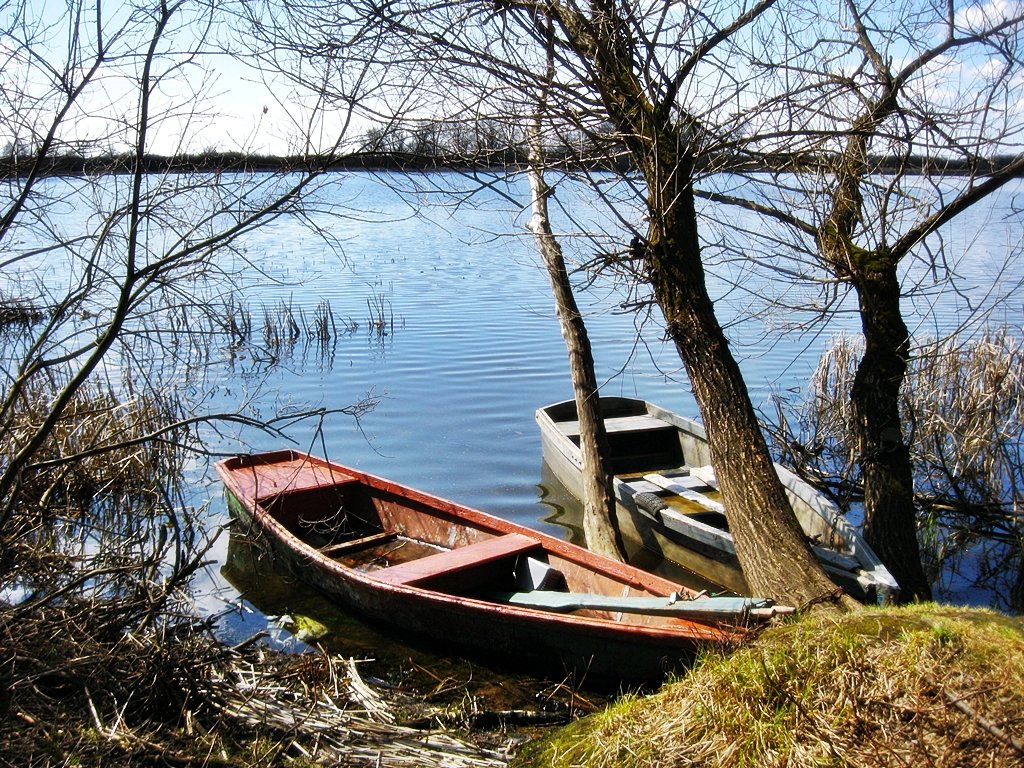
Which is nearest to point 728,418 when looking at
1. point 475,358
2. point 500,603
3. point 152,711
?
point 500,603

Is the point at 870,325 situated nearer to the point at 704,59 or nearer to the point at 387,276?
the point at 704,59

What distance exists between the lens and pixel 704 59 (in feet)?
17.2

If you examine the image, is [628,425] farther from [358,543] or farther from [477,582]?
[477,582]

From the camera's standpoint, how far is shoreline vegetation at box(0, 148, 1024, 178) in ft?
12.6

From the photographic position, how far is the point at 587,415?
7816 millimetres

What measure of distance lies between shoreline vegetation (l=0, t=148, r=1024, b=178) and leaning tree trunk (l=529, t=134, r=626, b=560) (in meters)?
1.50

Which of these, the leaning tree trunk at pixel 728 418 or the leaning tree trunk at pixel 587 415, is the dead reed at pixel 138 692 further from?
the leaning tree trunk at pixel 587 415

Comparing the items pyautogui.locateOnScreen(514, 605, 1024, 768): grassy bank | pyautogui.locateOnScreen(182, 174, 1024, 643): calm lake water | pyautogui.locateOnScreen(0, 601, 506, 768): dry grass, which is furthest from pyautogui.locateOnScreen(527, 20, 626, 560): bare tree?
pyautogui.locateOnScreen(514, 605, 1024, 768): grassy bank

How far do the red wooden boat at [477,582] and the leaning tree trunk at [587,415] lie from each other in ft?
2.75

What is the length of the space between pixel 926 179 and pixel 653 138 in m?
2.20

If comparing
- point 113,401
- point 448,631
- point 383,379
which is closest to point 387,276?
point 383,379

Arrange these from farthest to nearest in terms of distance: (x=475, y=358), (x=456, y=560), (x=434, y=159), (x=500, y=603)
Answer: (x=475, y=358)
(x=456, y=560)
(x=500, y=603)
(x=434, y=159)

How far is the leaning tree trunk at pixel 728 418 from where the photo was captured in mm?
5340

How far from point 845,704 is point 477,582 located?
4.20 meters
